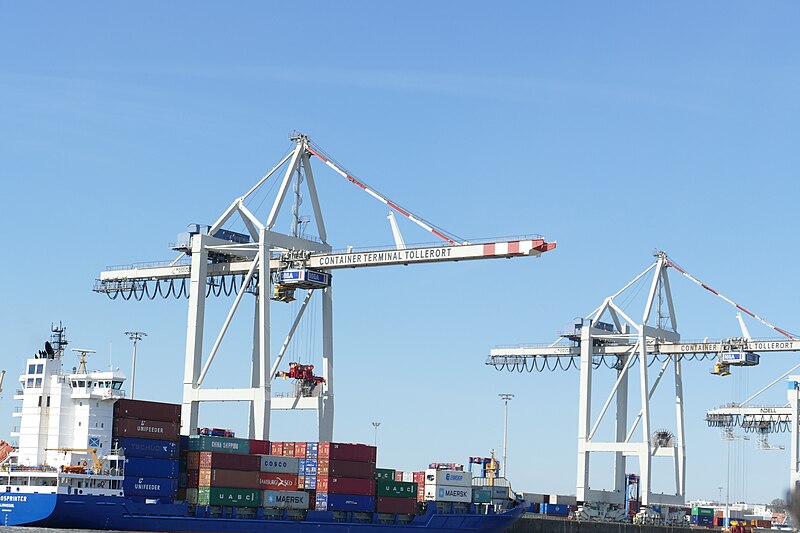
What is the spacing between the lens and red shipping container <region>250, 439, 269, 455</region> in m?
55.7

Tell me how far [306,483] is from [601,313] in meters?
33.3

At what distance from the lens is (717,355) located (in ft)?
263

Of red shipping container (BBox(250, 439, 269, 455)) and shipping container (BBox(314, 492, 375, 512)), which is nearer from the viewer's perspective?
red shipping container (BBox(250, 439, 269, 455))

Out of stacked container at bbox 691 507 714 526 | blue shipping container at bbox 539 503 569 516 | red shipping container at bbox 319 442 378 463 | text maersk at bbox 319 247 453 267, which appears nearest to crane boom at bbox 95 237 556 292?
text maersk at bbox 319 247 453 267

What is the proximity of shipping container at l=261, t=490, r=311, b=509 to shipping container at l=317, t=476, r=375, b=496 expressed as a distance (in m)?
0.90

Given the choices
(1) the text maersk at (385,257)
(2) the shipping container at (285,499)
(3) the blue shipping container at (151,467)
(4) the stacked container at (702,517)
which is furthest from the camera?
(4) the stacked container at (702,517)

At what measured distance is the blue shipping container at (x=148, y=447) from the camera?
51531mm

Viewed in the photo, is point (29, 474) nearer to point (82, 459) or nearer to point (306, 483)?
point (82, 459)

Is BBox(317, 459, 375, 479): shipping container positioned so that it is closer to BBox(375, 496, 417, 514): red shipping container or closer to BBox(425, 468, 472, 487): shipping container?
BBox(375, 496, 417, 514): red shipping container

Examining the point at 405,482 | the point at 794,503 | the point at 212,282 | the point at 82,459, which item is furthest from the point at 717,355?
the point at 794,503

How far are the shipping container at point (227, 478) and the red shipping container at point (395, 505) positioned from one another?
277 inches

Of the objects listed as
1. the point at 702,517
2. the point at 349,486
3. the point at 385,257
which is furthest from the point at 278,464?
the point at 702,517

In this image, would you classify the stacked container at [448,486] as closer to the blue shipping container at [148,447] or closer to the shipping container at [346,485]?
the shipping container at [346,485]

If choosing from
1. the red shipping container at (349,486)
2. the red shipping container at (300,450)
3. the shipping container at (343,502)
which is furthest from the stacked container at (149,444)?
the red shipping container at (349,486)
